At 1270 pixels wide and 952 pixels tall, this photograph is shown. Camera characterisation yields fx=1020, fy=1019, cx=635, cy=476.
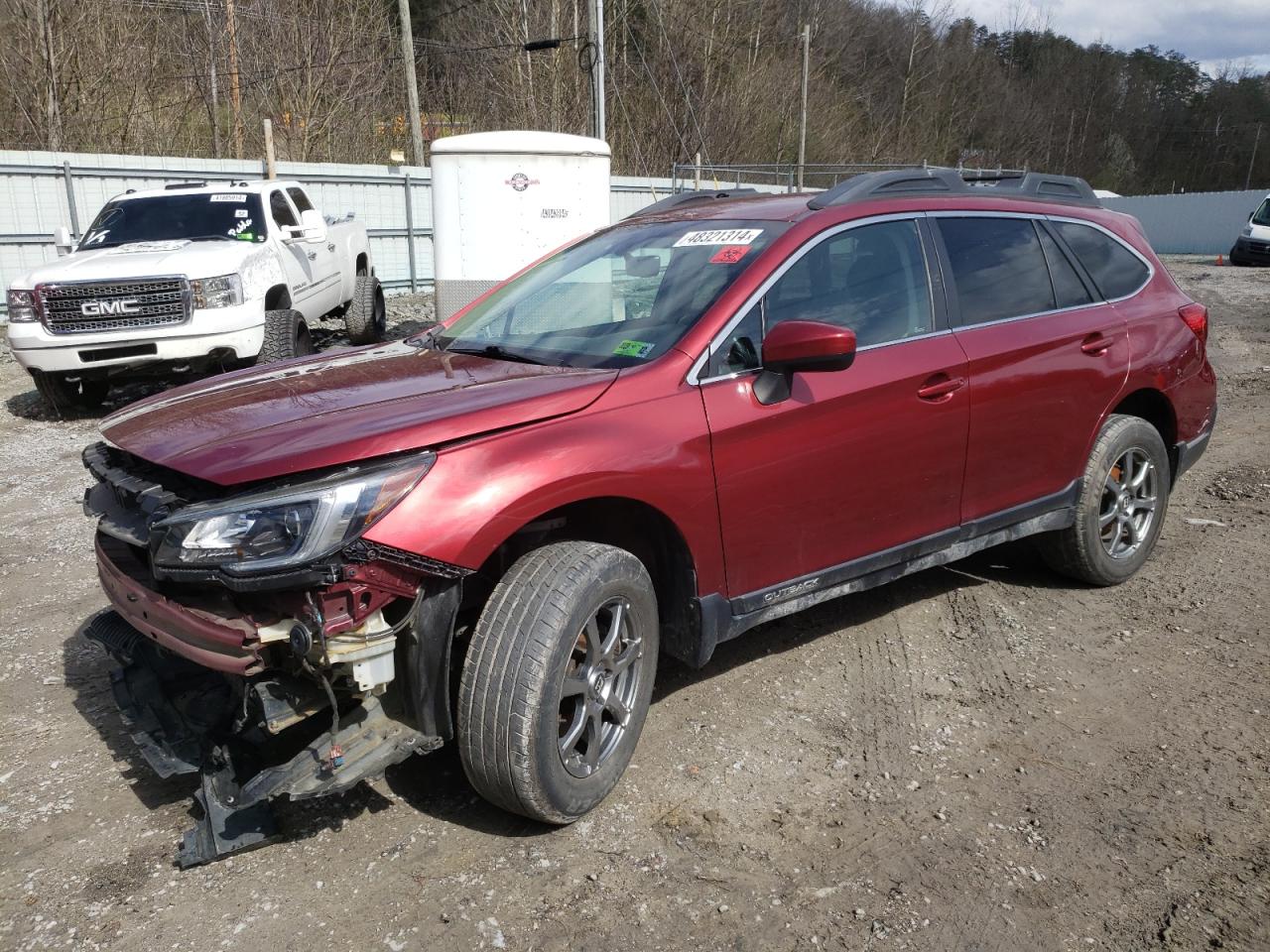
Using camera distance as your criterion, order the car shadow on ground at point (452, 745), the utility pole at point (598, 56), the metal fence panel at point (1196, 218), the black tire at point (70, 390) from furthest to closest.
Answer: the metal fence panel at point (1196, 218) → the utility pole at point (598, 56) → the black tire at point (70, 390) → the car shadow on ground at point (452, 745)

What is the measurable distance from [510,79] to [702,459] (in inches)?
1210

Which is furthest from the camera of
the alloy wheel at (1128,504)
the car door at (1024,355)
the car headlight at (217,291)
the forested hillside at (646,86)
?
the forested hillside at (646,86)

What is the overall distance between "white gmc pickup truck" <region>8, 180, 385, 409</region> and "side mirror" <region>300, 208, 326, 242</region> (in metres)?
0.01

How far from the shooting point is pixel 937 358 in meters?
3.87

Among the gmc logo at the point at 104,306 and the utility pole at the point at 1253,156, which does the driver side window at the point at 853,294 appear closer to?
the gmc logo at the point at 104,306

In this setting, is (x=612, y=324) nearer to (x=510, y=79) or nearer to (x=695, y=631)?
(x=695, y=631)

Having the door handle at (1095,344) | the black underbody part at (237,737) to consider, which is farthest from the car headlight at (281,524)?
the door handle at (1095,344)

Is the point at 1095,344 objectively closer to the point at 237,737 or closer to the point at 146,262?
the point at 237,737

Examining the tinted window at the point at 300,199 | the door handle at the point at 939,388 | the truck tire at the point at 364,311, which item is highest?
the tinted window at the point at 300,199

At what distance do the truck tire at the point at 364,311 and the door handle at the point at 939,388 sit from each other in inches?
372

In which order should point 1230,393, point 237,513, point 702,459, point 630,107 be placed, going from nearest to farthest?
1. point 237,513
2. point 702,459
3. point 1230,393
4. point 630,107

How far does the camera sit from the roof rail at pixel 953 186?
3.96 meters

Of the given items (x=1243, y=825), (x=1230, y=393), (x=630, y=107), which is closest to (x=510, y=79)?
(x=630, y=107)

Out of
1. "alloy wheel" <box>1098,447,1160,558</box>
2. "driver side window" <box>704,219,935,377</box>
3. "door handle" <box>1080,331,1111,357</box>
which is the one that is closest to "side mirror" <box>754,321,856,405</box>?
"driver side window" <box>704,219,935,377</box>
